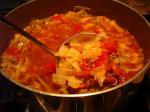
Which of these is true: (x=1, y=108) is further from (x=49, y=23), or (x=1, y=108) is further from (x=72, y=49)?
(x=49, y=23)

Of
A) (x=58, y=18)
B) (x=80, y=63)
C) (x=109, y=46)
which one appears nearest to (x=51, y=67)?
(x=80, y=63)

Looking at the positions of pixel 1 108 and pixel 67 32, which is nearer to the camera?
pixel 1 108

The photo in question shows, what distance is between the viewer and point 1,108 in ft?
3.71

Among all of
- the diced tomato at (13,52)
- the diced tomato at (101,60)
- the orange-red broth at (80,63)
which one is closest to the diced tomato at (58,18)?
the orange-red broth at (80,63)

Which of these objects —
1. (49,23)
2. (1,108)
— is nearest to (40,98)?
(1,108)

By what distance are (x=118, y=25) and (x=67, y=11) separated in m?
0.27

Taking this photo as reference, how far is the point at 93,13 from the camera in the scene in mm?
1491

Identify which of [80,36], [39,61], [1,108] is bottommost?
[1,108]

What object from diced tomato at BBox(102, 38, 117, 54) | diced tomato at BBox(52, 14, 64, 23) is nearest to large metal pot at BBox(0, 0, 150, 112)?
diced tomato at BBox(52, 14, 64, 23)

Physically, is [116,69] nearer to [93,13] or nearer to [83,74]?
[83,74]

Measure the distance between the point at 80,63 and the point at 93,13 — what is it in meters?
0.45

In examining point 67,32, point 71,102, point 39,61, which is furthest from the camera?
point 67,32

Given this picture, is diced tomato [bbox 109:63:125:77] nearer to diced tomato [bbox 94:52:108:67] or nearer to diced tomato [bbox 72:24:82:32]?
diced tomato [bbox 94:52:108:67]

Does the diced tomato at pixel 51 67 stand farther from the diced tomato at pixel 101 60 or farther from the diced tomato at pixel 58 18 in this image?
the diced tomato at pixel 58 18
